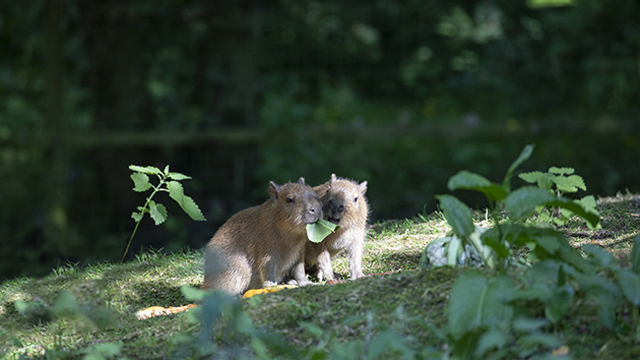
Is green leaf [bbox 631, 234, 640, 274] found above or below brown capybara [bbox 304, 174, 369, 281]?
above

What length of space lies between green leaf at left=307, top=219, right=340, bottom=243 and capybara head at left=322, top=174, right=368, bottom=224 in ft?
0.56

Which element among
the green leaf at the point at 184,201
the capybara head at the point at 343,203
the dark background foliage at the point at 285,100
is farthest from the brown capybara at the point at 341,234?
the dark background foliage at the point at 285,100

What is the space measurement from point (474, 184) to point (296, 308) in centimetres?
91

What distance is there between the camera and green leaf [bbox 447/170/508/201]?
7.46ft

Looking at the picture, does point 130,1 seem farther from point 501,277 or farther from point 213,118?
point 501,277

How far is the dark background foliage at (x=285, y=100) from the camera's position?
7684 mm

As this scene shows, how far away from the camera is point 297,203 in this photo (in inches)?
153

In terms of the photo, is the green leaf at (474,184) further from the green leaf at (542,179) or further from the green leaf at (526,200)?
the green leaf at (542,179)

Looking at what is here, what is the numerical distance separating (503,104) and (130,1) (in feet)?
18.2

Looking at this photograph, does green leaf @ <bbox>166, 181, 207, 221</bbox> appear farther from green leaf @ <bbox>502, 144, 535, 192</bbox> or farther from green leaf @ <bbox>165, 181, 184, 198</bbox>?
green leaf @ <bbox>502, 144, 535, 192</bbox>

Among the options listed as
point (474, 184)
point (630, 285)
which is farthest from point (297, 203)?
point (630, 285)

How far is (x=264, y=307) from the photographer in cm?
270

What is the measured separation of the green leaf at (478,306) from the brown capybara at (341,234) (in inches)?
70.2

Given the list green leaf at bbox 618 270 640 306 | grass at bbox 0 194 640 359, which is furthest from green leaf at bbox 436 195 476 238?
green leaf at bbox 618 270 640 306
